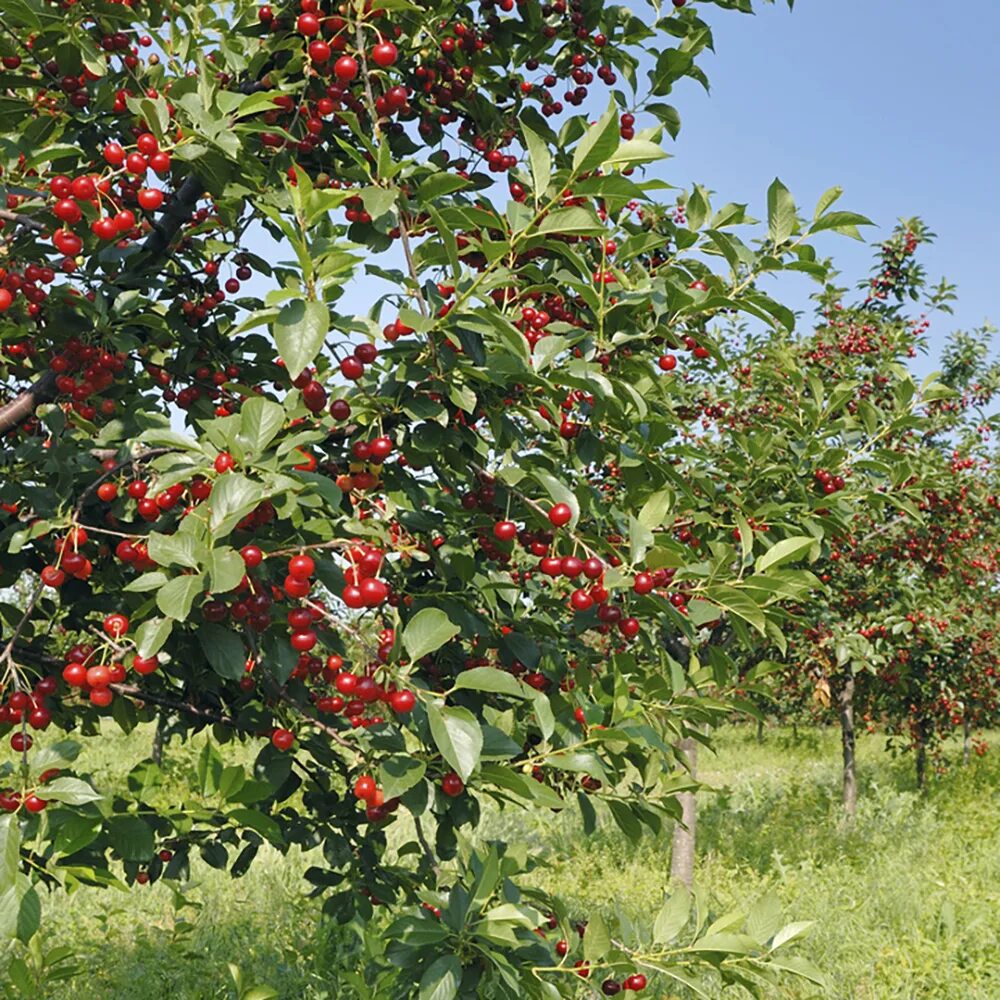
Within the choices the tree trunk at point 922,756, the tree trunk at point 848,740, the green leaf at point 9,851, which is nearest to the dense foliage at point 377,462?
the green leaf at point 9,851

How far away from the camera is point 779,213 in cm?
189

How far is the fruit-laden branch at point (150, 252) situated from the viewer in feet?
7.25

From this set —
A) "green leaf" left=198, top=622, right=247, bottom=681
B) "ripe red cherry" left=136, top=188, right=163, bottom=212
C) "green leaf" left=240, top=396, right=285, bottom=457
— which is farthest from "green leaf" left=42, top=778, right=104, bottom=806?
"ripe red cherry" left=136, top=188, right=163, bottom=212

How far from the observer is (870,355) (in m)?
6.57

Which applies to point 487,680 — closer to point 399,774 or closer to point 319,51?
point 399,774

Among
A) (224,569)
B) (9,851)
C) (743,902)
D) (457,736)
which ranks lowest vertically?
(743,902)

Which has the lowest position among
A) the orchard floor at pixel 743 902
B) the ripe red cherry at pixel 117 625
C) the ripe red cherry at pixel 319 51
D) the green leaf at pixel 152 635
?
the orchard floor at pixel 743 902

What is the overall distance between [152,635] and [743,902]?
20.0 feet

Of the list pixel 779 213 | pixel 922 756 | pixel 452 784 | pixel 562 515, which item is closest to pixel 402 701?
pixel 452 784

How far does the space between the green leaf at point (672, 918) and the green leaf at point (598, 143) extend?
149 centimetres

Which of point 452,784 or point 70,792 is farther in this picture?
point 452,784

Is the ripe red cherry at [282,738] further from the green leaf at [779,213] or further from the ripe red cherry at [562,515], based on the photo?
the green leaf at [779,213]

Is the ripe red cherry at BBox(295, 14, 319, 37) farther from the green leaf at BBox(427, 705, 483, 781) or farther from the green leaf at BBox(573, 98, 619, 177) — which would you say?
the green leaf at BBox(427, 705, 483, 781)

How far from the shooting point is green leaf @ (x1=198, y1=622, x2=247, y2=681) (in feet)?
5.41
